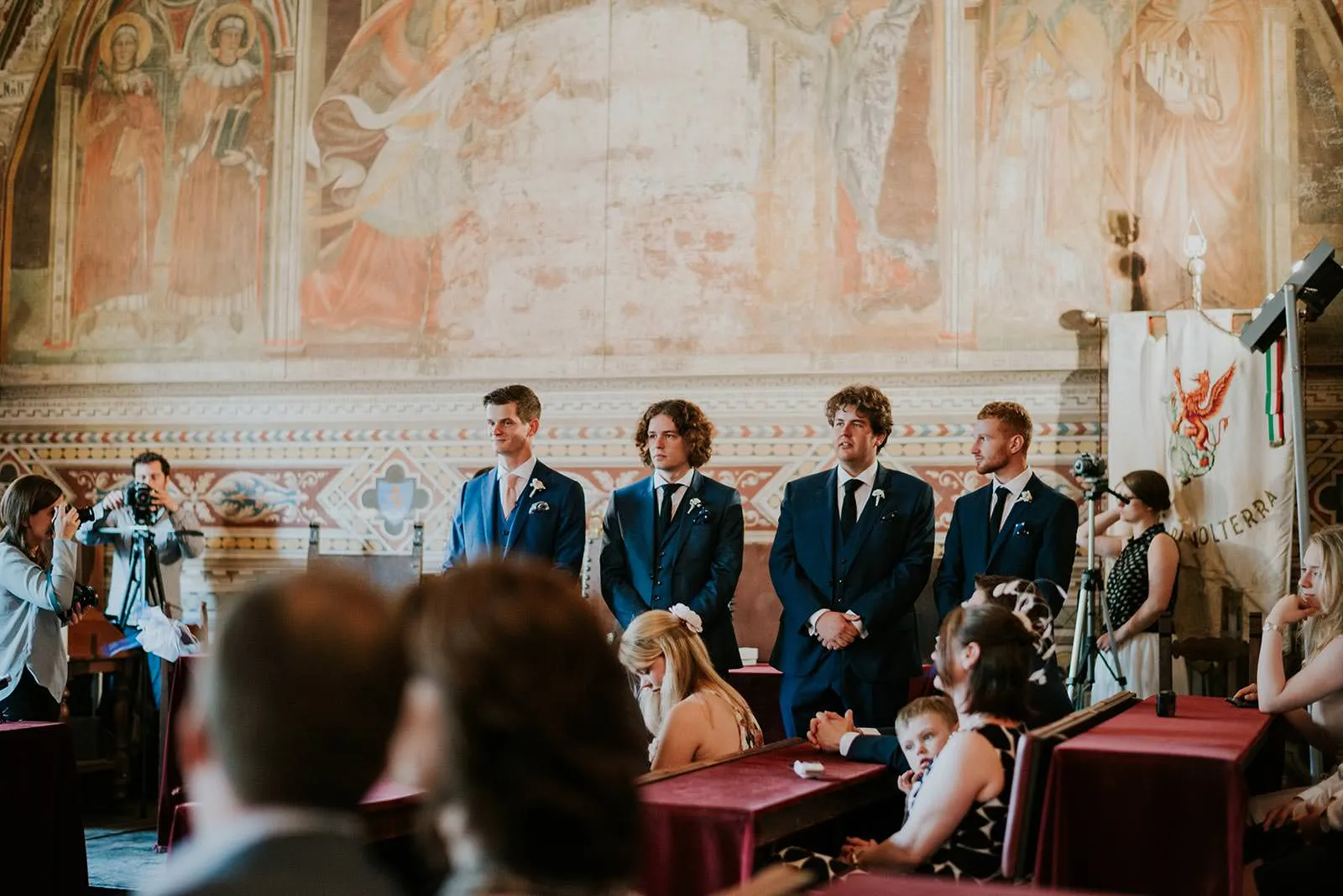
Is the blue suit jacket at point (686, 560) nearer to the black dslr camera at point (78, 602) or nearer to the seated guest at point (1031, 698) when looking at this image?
the seated guest at point (1031, 698)

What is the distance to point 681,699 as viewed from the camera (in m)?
4.15

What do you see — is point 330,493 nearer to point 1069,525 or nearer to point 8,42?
point 8,42

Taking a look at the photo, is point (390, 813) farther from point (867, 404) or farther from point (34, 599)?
point (34, 599)

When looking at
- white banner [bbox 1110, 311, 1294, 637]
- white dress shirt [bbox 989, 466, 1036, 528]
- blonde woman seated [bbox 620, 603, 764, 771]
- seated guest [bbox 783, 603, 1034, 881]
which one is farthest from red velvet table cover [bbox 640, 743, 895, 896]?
white banner [bbox 1110, 311, 1294, 637]

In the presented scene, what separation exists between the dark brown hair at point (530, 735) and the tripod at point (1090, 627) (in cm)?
481

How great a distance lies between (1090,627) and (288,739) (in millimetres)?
5163

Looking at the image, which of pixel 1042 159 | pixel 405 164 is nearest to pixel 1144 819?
pixel 1042 159

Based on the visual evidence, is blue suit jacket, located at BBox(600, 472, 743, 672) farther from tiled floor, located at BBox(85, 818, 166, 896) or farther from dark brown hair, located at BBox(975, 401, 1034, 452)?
tiled floor, located at BBox(85, 818, 166, 896)

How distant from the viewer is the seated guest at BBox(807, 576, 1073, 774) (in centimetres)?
386

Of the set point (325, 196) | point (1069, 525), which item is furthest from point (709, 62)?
point (1069, 525)

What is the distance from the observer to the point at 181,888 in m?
1.20

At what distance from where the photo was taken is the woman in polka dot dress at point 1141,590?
612cm

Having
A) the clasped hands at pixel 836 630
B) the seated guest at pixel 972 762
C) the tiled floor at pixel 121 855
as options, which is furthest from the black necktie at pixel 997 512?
the tiled floor at pixel 121 855

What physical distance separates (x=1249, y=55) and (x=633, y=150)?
10.5 ft
